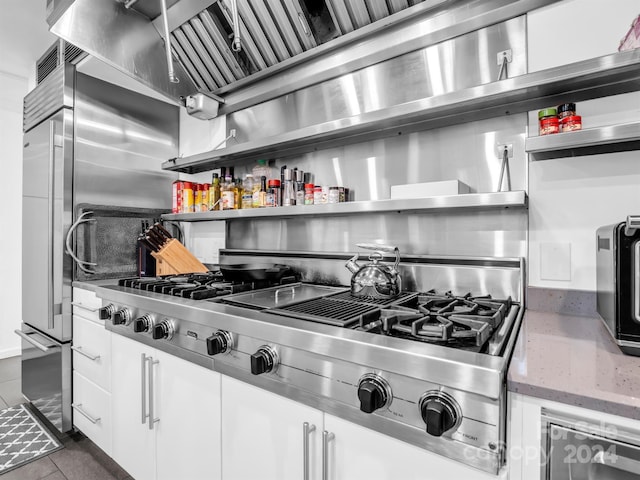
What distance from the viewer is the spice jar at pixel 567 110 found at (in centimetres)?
106

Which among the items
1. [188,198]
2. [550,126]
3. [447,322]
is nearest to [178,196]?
[188,198]

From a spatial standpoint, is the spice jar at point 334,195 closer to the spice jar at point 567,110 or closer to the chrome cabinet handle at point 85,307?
the spice jar at point 567,110

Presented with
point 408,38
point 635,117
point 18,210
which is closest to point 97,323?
point 408,38

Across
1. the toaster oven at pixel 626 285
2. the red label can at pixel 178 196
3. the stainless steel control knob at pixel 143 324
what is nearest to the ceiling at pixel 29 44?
the red label can at pixel 178 196

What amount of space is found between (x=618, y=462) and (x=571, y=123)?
93 cm

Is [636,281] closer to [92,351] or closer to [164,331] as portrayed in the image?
[164,331]

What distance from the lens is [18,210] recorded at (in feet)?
11.1

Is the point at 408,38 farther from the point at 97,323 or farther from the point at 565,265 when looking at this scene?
the point at 97,323

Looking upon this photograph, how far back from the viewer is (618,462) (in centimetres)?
59

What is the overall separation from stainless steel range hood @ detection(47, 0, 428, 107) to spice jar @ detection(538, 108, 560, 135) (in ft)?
2.22

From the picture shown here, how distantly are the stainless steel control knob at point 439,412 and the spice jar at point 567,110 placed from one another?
96 centimetres

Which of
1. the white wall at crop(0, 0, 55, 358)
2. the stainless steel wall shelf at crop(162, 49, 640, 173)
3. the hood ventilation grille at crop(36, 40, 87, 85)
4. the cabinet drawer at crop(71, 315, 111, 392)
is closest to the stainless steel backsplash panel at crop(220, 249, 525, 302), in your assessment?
the stainless steel wall shelf at crop(162, 49, 640, 173)

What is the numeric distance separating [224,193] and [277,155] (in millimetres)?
374

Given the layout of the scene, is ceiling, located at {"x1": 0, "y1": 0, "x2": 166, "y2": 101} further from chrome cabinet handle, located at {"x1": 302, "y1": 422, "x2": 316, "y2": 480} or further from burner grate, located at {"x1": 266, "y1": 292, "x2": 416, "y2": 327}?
chrome cabinet handle, located at {"x1": 302, "y1": 422, "x2": 316, "y2": 480}
